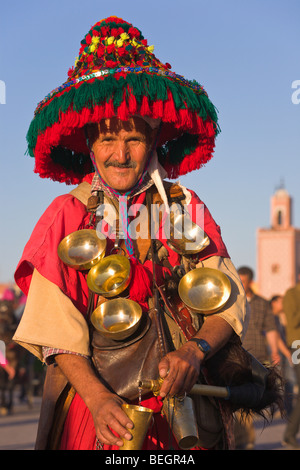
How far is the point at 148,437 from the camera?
2.55 m

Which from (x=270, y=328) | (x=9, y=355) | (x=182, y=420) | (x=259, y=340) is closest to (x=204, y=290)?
(x=182, y=420)

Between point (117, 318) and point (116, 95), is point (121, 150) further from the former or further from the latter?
point (117, 318)

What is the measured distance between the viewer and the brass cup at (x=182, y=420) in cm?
234

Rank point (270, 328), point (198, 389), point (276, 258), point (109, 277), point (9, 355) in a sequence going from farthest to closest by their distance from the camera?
1. point (276, 258)
2. point (9, 355)
3. point (270, 328)
4. point (109, 277)
5. point (198, 389)

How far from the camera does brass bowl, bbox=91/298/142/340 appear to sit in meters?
2.49

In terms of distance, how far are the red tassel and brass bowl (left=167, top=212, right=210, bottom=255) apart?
193 mm

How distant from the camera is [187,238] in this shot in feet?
9.05

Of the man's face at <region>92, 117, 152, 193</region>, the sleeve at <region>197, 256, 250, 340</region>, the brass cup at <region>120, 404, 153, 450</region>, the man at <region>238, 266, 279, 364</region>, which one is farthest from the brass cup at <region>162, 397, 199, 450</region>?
the man at <region>238, 266, 279, 364</region>

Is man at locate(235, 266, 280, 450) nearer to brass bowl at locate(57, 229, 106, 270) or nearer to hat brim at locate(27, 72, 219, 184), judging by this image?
hat brim at locate(27, 72, 219, 184)

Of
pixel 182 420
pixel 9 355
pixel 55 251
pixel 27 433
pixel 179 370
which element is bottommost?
pixel 27 433

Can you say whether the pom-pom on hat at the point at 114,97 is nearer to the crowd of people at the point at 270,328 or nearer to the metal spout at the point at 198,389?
the metal spout at the point at 198,389

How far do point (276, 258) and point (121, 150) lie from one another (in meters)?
75.9
